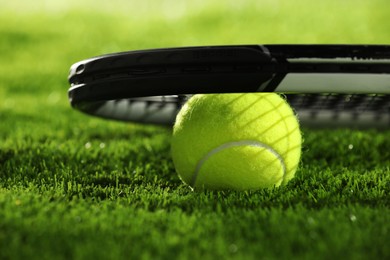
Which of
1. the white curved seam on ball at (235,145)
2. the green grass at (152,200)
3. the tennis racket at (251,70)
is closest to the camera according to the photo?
the green grass at (152,200)

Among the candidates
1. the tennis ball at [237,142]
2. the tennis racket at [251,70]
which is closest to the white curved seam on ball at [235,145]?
the tennis ball at [237,142]

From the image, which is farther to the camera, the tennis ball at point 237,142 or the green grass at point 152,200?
the tennis ball at point 237,142

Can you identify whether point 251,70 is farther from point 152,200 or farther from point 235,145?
point 152,200

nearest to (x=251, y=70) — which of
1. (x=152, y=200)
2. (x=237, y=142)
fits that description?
(x=237, y=142)

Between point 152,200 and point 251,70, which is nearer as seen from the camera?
point 251,70

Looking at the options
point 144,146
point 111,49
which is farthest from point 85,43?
point 144,146

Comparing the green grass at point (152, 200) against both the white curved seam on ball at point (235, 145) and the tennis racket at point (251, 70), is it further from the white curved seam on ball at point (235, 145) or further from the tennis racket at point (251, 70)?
the tennis racket at point (251, 70)

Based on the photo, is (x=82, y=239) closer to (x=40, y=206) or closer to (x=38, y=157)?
(x=40, y=206)

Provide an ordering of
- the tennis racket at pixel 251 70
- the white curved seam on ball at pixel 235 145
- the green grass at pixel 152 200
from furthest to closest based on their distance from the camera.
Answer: the white curved seam on ball at pixel 235 145, the tennis racket at pixel 251 70, the green grass at pixel 152 200
